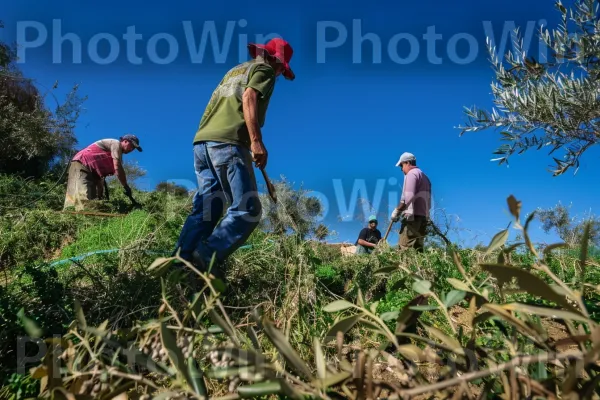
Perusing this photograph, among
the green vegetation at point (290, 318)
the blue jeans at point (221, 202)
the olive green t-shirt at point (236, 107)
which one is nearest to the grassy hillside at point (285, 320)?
the green vegetation at point (290, 318)

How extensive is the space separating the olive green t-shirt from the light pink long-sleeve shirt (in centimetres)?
337

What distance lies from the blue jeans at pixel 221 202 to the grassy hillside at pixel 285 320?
266 mm

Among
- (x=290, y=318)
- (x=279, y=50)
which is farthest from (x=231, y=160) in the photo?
(x=290, y=318)

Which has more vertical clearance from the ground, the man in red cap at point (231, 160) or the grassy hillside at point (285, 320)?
the man in red cap at point (231, 160)

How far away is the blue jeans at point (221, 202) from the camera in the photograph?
2.90 m

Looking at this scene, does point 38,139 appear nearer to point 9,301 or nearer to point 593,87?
point 9,301

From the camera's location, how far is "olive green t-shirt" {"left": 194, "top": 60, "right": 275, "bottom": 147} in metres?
3.19

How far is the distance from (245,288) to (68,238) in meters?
4.14

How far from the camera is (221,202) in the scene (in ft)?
10.7

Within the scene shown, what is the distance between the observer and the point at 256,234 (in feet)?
17.4

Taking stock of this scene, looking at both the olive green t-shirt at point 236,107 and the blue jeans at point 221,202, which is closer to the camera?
the blue jeans at point 221,202

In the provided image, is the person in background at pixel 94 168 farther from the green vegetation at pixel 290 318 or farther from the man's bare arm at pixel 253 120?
the man's bare arm at pixel 253 120

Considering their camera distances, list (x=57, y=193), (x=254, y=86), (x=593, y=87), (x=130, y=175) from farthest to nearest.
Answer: (x=130, y=175) → (x=57, y=193) → (x=593, y=87) → (x=254, y=86)

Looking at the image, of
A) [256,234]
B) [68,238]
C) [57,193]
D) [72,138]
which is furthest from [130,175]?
[256,234]
